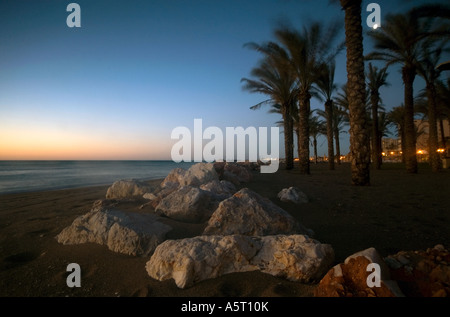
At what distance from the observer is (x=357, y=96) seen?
21.8ft

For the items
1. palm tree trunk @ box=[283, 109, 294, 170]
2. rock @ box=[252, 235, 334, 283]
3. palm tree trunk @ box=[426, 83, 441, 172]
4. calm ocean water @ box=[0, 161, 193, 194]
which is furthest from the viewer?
palm tree trunk @ box=[283, 109, 294, 170]

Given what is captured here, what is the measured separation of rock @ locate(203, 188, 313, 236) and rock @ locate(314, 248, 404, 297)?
0.96m

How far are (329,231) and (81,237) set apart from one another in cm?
294

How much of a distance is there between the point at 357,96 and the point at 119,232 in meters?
7.44

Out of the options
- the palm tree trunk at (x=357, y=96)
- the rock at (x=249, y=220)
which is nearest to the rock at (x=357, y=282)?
the rock at (x=249, y=220)

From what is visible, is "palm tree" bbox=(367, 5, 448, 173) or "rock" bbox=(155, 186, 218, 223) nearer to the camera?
"rock" bbox=(155, 186, 218, 223)

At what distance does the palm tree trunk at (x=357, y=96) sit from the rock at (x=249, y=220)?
5270 mm

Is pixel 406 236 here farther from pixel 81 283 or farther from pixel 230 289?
pixel 81 283

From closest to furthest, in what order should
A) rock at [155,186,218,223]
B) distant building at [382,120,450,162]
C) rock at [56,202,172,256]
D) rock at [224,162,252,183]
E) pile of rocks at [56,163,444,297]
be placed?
pile of rocks at [56,163,444,297]
rock at [56,202,172,256]
rock at [155,186,218,223]
rock at [224,162,252,183]
distant building at [382,120,450,162]

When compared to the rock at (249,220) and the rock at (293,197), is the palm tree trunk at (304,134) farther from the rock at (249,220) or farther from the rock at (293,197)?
the rock at (249,220)

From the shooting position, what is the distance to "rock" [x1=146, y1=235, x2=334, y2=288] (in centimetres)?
155

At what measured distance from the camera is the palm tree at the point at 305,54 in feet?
34.7

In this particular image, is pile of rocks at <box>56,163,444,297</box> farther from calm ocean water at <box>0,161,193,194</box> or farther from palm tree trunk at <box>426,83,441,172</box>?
palm tree trunk at <box>426,83,441,172</box>

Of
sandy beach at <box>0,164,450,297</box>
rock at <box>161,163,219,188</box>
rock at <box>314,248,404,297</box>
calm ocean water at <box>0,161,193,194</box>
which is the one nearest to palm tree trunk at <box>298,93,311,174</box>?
sandy beach at <box>0,164,450,297</box>
